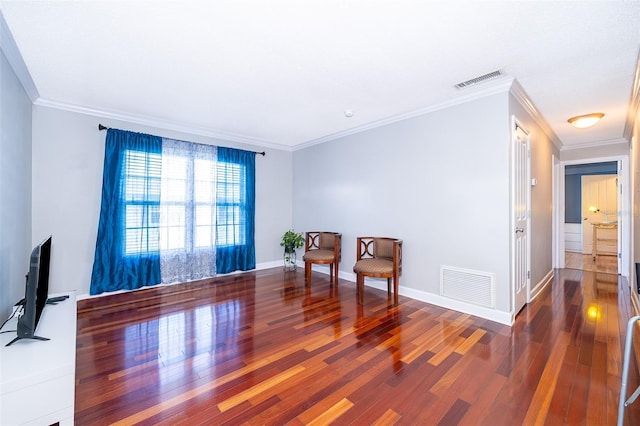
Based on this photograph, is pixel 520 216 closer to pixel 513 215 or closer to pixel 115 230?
pixel 513 215

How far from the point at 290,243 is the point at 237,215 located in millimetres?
1145

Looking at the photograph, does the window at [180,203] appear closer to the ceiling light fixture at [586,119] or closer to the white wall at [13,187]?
the white wall at [13,187]

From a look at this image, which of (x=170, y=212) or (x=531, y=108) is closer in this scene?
(x=531, y=108)

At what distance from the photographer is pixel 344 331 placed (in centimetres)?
275

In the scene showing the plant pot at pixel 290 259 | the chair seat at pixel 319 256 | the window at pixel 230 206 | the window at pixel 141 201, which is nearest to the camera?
the window at pixel 141 201

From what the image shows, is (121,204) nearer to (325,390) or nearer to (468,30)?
(325,390)

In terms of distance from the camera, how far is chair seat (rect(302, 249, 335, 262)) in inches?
172

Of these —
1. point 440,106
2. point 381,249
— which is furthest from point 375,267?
point 440,106

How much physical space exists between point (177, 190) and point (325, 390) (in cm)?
377

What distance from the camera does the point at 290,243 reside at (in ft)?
17.9

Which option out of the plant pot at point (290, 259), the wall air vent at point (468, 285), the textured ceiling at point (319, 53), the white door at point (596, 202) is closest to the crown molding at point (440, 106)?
the textured ceiling at point (319, 53)

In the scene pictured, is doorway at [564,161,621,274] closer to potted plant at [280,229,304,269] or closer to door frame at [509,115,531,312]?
door frame at [509,115,531,312]

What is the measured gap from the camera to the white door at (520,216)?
3033 mm

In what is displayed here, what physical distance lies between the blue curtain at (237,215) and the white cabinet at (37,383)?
3250mm
